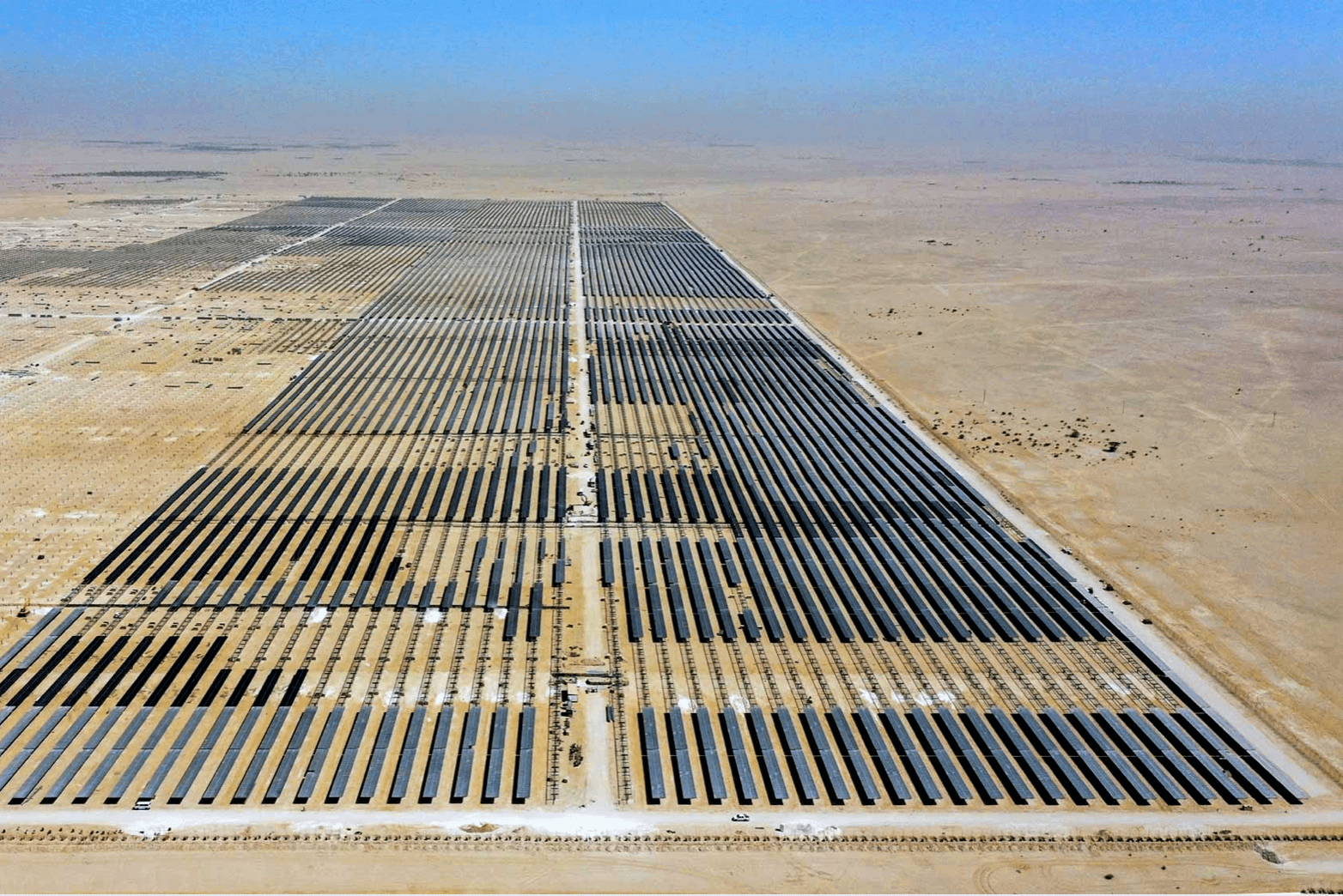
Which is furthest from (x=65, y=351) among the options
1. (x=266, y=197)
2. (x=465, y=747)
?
(x=266, y=197)

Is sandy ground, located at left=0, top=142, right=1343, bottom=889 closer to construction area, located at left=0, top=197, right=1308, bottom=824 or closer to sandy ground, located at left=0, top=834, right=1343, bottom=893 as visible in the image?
sandy ground, located at left=0, top=834, right=1343, bottom=893

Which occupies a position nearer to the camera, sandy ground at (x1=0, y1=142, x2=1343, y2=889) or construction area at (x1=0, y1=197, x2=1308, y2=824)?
construction area at (x1=0, y1=197, x2=1308, y2=824)

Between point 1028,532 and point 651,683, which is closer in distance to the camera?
point 651,683

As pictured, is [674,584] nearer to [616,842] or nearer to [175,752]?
[616,842]

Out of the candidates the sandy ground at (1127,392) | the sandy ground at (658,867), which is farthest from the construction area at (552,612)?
the sandy ground at (1127,392)

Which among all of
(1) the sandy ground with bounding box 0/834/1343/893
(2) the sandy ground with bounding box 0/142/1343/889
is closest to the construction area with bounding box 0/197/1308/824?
(1) the sandy ground with bounding box 0/834/1343/893

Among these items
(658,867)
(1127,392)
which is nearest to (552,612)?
(658,867)

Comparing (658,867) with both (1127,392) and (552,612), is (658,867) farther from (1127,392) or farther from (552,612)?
(1127,392)
